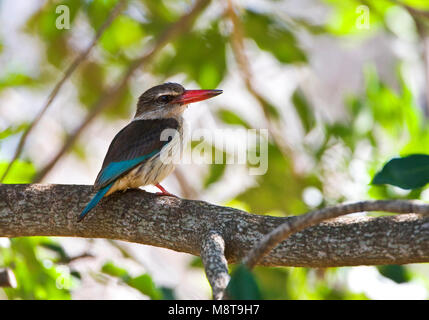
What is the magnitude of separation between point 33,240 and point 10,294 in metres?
0.36

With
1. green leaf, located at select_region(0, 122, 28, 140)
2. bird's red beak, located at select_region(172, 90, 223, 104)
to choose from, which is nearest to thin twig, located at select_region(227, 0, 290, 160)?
bird's red beak, located at select_region(172, 90, 223, 104)

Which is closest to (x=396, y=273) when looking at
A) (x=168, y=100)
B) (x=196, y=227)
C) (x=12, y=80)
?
(x=196, y=227)

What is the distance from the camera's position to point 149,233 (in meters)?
2.64

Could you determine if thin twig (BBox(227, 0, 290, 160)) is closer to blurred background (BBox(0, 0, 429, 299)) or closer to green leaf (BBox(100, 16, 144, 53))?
blurred background (BBox(0, 0, 429, 299))

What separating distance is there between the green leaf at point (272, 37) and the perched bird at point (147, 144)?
25.4 inches

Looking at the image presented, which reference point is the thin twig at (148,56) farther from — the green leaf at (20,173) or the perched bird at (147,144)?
the green leaf at (20,173)

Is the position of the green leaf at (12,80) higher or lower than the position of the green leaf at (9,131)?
higher

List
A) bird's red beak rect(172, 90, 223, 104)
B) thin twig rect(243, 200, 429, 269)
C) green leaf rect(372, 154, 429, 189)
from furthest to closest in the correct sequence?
bird's red beak rect(172, 90, 223, 104) < green leaf rect(372, 154, 429, 189) < thin twig rect(243, 200, 429, 269)

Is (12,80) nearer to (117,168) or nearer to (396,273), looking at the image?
(117,168)

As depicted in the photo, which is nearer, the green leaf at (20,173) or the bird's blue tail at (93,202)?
the bird's blue tail at (93,202)

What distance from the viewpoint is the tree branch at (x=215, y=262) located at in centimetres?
199

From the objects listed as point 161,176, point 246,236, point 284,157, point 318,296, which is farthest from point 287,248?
point 284,157

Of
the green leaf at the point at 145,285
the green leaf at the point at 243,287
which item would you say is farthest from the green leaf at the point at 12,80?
the green leaf at the point at 243,287

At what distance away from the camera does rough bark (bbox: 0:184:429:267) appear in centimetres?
227
